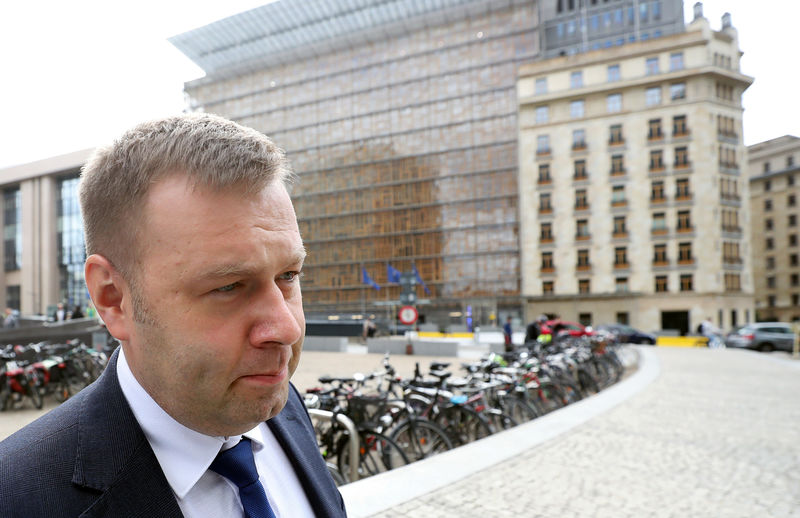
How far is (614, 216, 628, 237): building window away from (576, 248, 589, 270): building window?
3119 mm

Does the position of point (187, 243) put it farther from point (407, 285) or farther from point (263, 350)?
point (407, 285)

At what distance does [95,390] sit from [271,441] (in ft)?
1.44

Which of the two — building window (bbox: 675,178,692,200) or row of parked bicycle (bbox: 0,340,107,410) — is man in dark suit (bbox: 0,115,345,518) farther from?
building window (bbox: 675,178,692,200)

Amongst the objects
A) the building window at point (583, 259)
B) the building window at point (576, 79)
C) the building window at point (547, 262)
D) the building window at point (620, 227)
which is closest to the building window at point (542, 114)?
the building window at point (576, 79)

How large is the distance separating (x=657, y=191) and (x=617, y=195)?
339cm

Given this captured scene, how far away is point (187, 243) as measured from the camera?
2.79 feet

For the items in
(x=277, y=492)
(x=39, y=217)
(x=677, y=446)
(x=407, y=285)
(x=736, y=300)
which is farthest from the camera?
(x=39, y=217)

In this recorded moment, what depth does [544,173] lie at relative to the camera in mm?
51625

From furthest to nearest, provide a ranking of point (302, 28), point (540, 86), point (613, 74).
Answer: point (302, 28)
point (540, 86)
point (613, 74)

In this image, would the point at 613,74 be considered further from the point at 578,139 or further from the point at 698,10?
the point at 698,10

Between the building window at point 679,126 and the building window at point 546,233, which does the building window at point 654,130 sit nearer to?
the building window at point 679,126

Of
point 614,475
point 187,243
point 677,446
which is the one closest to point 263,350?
point 187,243

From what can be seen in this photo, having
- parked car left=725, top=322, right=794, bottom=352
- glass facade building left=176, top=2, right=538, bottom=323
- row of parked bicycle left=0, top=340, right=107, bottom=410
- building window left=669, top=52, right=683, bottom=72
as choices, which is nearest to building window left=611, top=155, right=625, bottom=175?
building window left=669, top=52, right=683, bottom=72

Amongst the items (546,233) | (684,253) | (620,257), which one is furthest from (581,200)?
(684,253)
